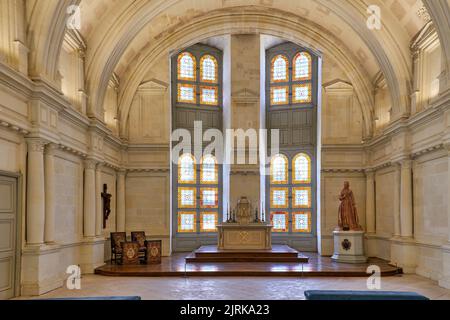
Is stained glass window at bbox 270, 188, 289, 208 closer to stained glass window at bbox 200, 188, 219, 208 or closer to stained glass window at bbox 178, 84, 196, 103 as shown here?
stained glass window at bbox 200, 188, 219, 208

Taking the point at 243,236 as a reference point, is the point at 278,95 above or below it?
above

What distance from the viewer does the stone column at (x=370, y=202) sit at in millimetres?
19422

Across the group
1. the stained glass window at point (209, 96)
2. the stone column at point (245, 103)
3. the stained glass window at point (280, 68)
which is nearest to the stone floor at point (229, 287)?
the stone column at point (245, 103)

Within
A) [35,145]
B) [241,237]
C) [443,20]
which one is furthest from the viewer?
[241,237]

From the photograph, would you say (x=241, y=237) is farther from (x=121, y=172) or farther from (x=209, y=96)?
(x=209, y=96)

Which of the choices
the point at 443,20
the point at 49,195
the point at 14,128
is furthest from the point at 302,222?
the point at 14,128

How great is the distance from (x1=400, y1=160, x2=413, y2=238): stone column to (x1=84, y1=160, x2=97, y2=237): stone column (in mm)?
9522

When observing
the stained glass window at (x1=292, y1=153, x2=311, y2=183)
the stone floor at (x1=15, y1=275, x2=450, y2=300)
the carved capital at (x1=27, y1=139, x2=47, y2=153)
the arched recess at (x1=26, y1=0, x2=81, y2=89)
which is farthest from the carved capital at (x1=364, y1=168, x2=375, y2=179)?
the carved capital at (x1=27, y1=139, x2=47, y2=153)

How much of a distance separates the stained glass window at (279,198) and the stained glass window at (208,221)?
2.62m

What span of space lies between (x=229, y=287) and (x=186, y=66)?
1286 centimetres

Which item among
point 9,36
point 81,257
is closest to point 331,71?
point 81,257

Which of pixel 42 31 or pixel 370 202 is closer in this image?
pixel 42 31

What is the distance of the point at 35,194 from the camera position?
11156 millimetres
